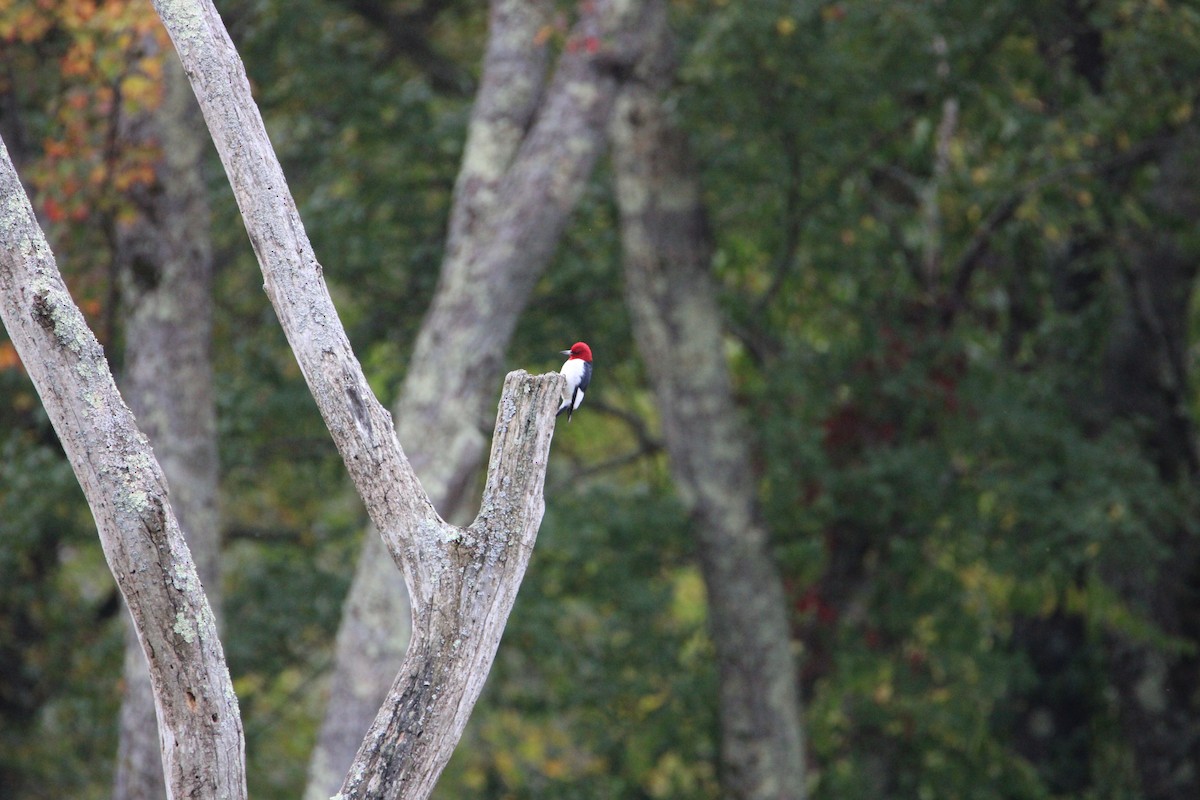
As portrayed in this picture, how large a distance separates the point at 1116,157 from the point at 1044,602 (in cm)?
277

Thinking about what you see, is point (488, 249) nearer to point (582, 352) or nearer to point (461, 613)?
point (582, 352)

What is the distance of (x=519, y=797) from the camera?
32.8 feet

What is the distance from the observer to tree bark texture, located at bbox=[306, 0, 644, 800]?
272 inches

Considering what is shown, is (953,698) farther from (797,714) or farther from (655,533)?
(655,533)

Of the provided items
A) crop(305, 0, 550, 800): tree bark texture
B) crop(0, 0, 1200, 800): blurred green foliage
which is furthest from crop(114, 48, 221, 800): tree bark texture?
crop(0, 0, 1200, 800): blurred green foliage

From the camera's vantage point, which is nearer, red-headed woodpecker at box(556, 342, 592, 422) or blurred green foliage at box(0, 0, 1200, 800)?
red-headed woodpecker at box(556, 342, 592, 422)

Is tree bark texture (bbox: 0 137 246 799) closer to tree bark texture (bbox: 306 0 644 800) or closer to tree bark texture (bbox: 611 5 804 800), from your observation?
tree bark texture (bbox: 306 0 644 800)

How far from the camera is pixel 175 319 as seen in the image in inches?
286

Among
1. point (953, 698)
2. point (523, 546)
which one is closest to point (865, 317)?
point (953, 698)

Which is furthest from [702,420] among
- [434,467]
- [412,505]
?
[412,505]

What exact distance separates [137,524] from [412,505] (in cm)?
62

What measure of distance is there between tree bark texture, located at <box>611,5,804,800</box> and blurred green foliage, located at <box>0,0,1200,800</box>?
342mm

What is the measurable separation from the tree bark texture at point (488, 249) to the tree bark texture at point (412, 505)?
3634mm

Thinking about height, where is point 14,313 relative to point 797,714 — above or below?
above
